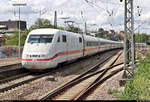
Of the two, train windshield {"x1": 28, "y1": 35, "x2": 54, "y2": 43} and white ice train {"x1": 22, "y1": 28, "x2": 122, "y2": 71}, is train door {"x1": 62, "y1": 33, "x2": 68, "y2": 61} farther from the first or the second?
train windshield {"x1": 28, "y1": 35, "x2": 54, "y2": 43}

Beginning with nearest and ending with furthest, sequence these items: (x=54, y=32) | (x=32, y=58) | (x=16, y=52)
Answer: (x=32, y=58) < (x=54, y=32) < (x=16, y=52)

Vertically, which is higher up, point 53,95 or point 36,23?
point 36,23

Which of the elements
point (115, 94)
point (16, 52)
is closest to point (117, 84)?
point (115, 94)

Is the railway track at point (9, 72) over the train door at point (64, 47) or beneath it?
beneath

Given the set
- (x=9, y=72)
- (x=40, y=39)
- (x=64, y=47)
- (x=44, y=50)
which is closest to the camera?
(x=44, y=50)

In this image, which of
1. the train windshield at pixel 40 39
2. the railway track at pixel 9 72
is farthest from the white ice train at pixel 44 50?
the railway track at pixel 9 72

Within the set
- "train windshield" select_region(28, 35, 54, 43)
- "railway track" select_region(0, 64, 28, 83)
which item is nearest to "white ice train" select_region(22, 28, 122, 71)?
"train windshield" select_region(28, 35, 54, 43)

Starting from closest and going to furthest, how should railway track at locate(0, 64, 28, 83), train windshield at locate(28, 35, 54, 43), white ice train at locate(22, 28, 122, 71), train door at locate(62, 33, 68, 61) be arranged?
railway track at locate(0, 64, 28, 83) < white ice train at locate(22, 28, 122, 71) < train windshield at locate(28, 35, 54, 43) < train door at locate(62, 33, 68, 61)

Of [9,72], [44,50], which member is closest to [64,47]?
[44,50]

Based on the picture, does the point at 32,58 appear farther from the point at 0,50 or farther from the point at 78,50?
the point at 0,50

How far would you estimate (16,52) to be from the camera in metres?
31.8

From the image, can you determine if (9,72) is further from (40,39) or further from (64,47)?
(64,47)

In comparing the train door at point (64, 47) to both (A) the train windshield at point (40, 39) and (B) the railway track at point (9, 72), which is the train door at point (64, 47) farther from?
(B) the railway track at point (9, 72)

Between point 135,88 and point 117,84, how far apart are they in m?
3.16
